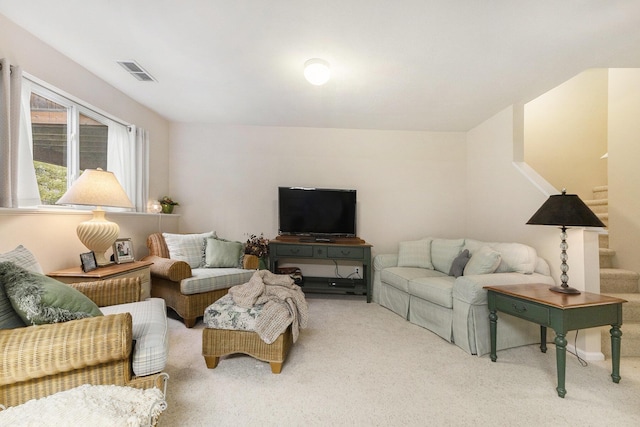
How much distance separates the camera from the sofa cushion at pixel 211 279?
2.59m

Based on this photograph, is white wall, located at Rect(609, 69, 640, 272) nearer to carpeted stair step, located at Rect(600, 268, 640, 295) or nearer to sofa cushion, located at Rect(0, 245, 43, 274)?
carpeted stair step, located at Rect(600, 268, 640, 295)

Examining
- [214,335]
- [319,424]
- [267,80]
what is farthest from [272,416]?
[267,80]

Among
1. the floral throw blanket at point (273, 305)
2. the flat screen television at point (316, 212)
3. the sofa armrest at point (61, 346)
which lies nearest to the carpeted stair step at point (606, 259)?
the flat screen television at point (316, 212)

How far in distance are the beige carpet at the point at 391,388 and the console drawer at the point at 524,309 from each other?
43cm

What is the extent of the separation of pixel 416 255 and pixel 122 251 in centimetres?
329

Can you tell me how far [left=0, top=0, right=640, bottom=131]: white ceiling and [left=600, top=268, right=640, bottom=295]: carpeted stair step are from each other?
189 cm

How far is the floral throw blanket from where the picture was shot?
6.01ft

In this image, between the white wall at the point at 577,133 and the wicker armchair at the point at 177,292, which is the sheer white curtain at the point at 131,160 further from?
the white wall at the point at 577,133

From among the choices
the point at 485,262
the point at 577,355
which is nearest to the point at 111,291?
the point at 485,262

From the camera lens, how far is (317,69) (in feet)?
7.33

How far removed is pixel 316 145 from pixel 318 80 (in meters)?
1.78

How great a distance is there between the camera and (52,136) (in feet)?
7.91

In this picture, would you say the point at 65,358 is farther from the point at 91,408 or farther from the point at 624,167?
the point at 624,167

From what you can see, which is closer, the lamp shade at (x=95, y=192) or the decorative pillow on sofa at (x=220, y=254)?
the lamp shade at (x=95, y=192)
